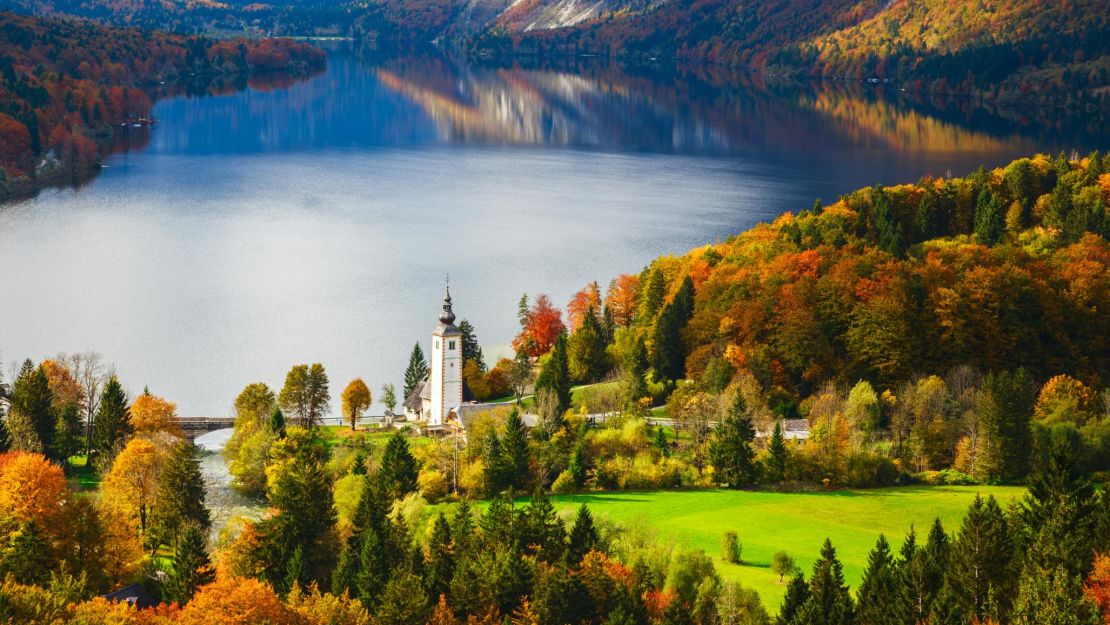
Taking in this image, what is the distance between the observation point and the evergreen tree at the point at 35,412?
2164 inches

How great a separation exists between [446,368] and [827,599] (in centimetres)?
2871

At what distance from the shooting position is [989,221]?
80.3 metres

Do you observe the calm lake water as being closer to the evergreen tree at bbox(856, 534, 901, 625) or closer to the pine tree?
the pine tree

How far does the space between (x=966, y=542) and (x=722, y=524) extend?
11.8 m

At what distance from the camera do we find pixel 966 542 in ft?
124

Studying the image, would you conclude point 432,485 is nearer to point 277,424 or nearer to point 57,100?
point 277,424

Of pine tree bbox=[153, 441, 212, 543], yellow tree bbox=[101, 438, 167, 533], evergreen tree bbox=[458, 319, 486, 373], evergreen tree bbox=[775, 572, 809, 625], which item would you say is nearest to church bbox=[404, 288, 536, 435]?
evergreen tree bbox=[458, 319, 486, 373]

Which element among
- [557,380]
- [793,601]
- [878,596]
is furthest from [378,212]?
[878,596]

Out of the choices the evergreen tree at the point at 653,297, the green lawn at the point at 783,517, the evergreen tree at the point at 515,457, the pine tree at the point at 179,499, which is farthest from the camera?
the evergreen tree at the point at 653,297

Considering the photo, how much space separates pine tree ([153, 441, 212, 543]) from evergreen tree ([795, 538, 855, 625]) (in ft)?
63.1

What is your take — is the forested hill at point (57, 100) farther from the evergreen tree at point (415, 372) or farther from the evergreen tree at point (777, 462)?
the evergreen tree at point (777, 462)

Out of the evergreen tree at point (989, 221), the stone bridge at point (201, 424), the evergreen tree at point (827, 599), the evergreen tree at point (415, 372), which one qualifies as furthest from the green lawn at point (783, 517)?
the evergreen tree at point (989, 221)

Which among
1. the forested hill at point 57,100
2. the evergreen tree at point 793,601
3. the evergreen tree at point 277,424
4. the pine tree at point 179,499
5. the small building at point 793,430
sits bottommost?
the evergreen tree at point 793,601

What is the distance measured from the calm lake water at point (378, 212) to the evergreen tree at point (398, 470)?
1448 cm
